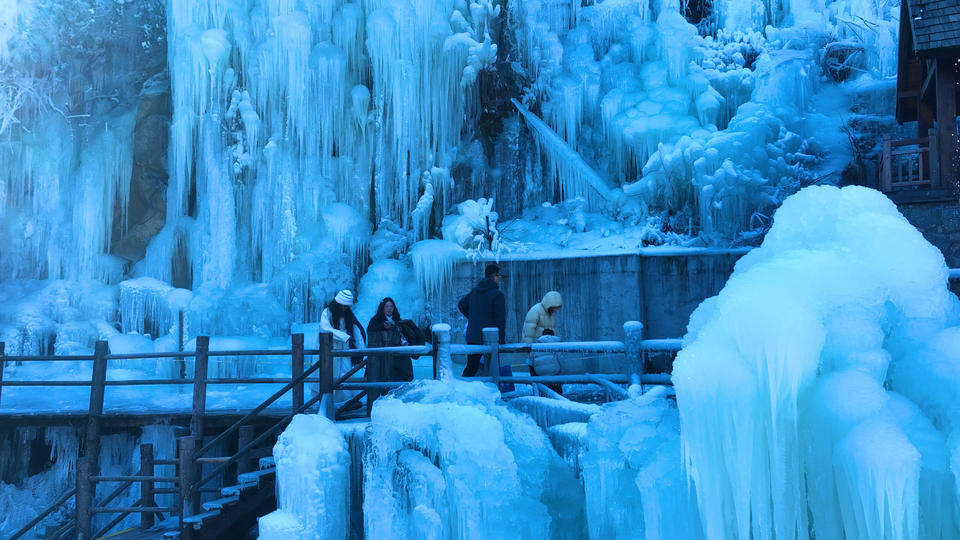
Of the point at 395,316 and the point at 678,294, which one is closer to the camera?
the point at 395,316

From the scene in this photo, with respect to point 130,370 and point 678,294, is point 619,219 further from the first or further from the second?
point 130,370

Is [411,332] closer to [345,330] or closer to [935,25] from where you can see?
[345,330]

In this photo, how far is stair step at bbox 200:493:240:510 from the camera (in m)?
7.73

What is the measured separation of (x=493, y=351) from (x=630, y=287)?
5.73m

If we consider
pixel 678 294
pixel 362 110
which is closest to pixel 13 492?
pixel 362 110

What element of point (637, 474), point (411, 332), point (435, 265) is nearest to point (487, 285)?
point (411, 332)

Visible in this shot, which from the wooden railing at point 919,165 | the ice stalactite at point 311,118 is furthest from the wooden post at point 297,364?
the wooden railing at point 919,165

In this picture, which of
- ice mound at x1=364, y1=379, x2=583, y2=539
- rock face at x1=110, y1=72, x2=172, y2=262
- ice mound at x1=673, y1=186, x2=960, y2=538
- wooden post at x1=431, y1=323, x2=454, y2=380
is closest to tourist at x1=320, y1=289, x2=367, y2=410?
→ wooden post at x1=431, y1=323, x2=454, y2=380

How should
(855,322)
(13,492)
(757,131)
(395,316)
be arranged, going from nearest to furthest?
(855,322)
(395,316)
(13,492)
(757,131)

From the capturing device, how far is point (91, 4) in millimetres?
17719

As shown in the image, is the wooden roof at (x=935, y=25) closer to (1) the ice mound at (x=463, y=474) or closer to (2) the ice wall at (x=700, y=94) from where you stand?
(2) the ice wall at (x=700, y=94)

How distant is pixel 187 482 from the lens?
25.9 feet

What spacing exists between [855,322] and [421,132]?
12.5 meters

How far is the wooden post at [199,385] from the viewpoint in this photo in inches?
354
